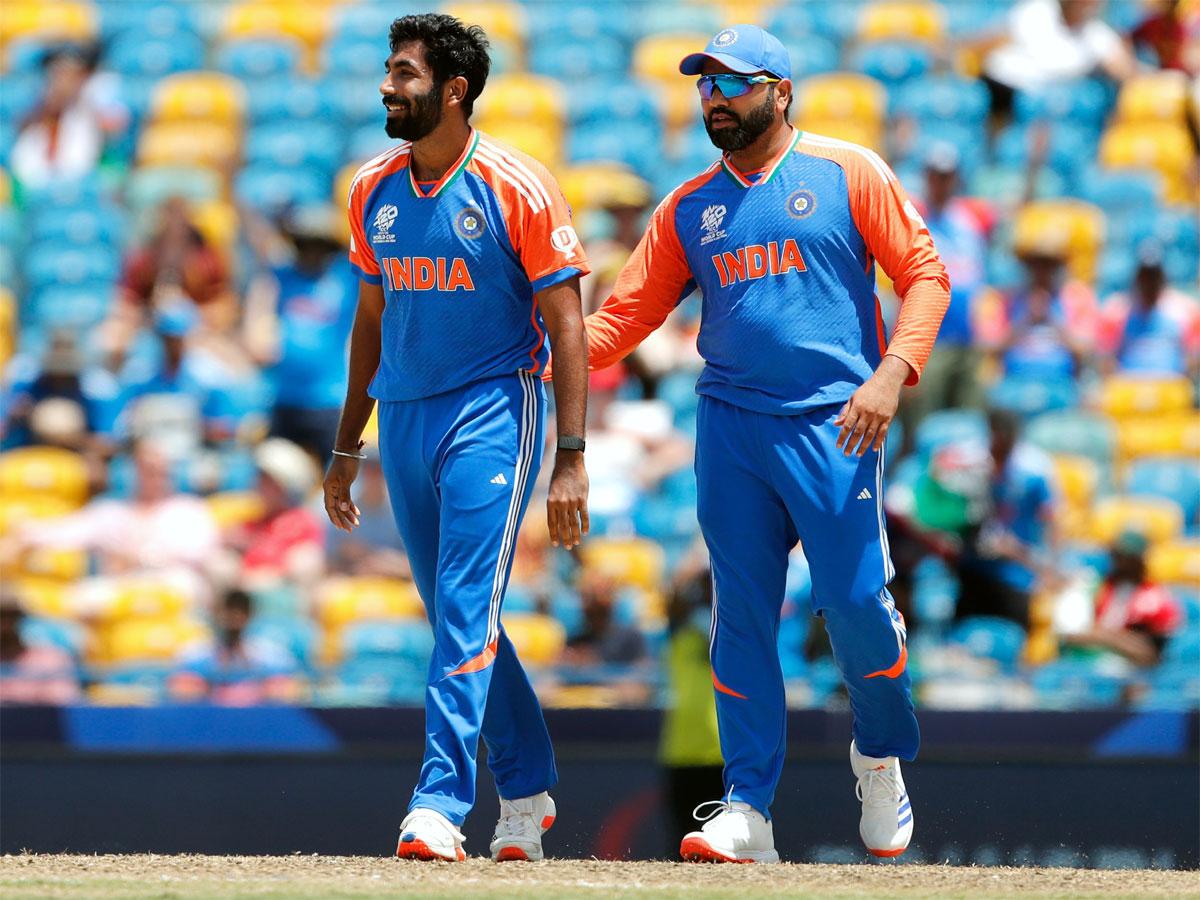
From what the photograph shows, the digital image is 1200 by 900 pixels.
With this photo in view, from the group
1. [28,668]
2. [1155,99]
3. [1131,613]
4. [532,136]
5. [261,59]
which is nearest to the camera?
[28,668]

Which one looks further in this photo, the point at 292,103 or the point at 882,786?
the point at 292,103

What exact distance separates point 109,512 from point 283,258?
2.34 metres

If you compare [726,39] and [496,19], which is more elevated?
[496,19]

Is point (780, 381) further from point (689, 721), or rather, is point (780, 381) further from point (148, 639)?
point (148, 639)

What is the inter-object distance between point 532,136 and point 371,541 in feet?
13.6

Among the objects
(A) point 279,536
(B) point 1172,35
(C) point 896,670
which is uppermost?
(B) point 1172,35

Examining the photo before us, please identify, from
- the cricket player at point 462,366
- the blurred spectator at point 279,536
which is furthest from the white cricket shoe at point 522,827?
the blurred spectator at point 279,536

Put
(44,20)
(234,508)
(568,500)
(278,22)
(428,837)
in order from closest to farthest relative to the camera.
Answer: (428,837), (568,500), (234,508), (278,22), (44,20)

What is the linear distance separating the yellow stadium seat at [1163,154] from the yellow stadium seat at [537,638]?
17.0 ft

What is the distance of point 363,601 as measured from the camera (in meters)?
8.64

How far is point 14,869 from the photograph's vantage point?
5051 mm

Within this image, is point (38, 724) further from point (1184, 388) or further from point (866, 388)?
point (1184, 388)

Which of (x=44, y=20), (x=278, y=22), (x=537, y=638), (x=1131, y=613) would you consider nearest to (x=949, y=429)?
(x=1131, y=613)

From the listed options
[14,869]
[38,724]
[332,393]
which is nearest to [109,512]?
[332,393]
